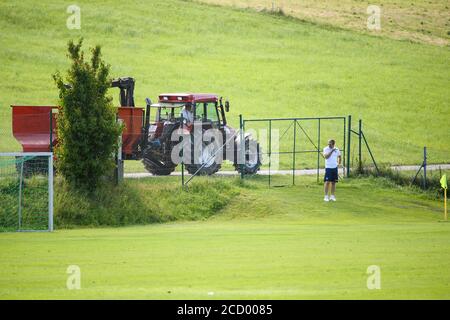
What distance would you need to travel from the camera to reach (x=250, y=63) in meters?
66.8

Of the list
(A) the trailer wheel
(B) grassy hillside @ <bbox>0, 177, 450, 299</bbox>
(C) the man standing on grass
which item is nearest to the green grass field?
(B) grassy hillside @ <bbox>0, 177, 450, 299</bbox>

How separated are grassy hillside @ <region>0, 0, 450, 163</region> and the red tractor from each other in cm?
1401

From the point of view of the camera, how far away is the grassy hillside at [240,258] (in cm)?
1365

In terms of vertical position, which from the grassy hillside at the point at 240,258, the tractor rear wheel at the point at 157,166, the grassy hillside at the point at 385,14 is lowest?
the grassy hillside at the point at 240,258

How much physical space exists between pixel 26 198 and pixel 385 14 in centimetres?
6366

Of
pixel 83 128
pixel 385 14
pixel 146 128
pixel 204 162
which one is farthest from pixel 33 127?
pixel 385 14

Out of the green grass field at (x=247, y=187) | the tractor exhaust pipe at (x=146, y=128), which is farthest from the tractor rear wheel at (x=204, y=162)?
the tractor exhaust pipe at (x=146, y=128)

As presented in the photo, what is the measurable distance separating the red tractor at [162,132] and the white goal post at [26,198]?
2.37 metres

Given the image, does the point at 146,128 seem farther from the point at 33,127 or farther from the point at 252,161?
the point at 252,161

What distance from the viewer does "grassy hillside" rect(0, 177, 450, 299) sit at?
13.6 metres

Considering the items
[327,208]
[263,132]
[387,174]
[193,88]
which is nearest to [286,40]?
[193,88]

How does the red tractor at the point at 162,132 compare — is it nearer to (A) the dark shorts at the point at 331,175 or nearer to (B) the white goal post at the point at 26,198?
(B) the white goal post at the point at 26,198

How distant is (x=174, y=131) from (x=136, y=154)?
1.55 metres

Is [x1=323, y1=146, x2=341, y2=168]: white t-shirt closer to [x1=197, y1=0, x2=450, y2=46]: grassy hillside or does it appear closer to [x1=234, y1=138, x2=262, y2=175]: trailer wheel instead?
[x1=234, y1=138, x2=262, y2=175]: trailer wheel
